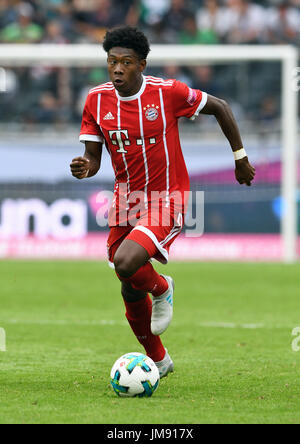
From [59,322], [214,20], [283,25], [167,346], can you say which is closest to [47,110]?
[214,20]

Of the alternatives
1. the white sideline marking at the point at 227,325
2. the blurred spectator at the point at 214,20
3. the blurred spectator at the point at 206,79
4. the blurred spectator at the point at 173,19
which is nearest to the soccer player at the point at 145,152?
the white sideline marking at the point at 227,325

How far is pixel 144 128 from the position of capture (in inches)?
240

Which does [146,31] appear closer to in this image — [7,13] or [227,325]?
[7,13]

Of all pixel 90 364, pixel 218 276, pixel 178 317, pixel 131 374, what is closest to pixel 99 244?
pixel 218 276

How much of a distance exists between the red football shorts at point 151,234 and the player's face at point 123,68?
0.91 metres

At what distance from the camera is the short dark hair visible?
595cm

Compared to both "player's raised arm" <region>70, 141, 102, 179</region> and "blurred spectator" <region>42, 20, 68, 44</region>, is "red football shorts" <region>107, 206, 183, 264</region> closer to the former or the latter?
"player's raised arm" <region>70, 141, 102, 179</region>

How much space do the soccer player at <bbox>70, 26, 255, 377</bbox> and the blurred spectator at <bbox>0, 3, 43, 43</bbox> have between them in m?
10.8

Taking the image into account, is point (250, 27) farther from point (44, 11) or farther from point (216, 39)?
point (44, 11)

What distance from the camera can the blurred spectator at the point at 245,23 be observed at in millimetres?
17344

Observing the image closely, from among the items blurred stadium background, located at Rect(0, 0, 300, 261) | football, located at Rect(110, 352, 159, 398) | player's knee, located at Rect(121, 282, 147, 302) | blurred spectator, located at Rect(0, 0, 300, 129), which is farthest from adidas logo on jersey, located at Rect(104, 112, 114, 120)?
blurred spectator, located at Rect(0, 0, 300, 129)

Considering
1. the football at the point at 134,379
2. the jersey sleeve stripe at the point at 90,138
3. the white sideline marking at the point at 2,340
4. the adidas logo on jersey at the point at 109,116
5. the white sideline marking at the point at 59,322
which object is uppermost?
the adidas logo on jersey at the point at 109,116

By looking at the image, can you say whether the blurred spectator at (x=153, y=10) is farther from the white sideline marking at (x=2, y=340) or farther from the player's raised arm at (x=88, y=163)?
the player's raised arm at (x=88, y=163)

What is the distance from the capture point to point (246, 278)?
43.6 ft
